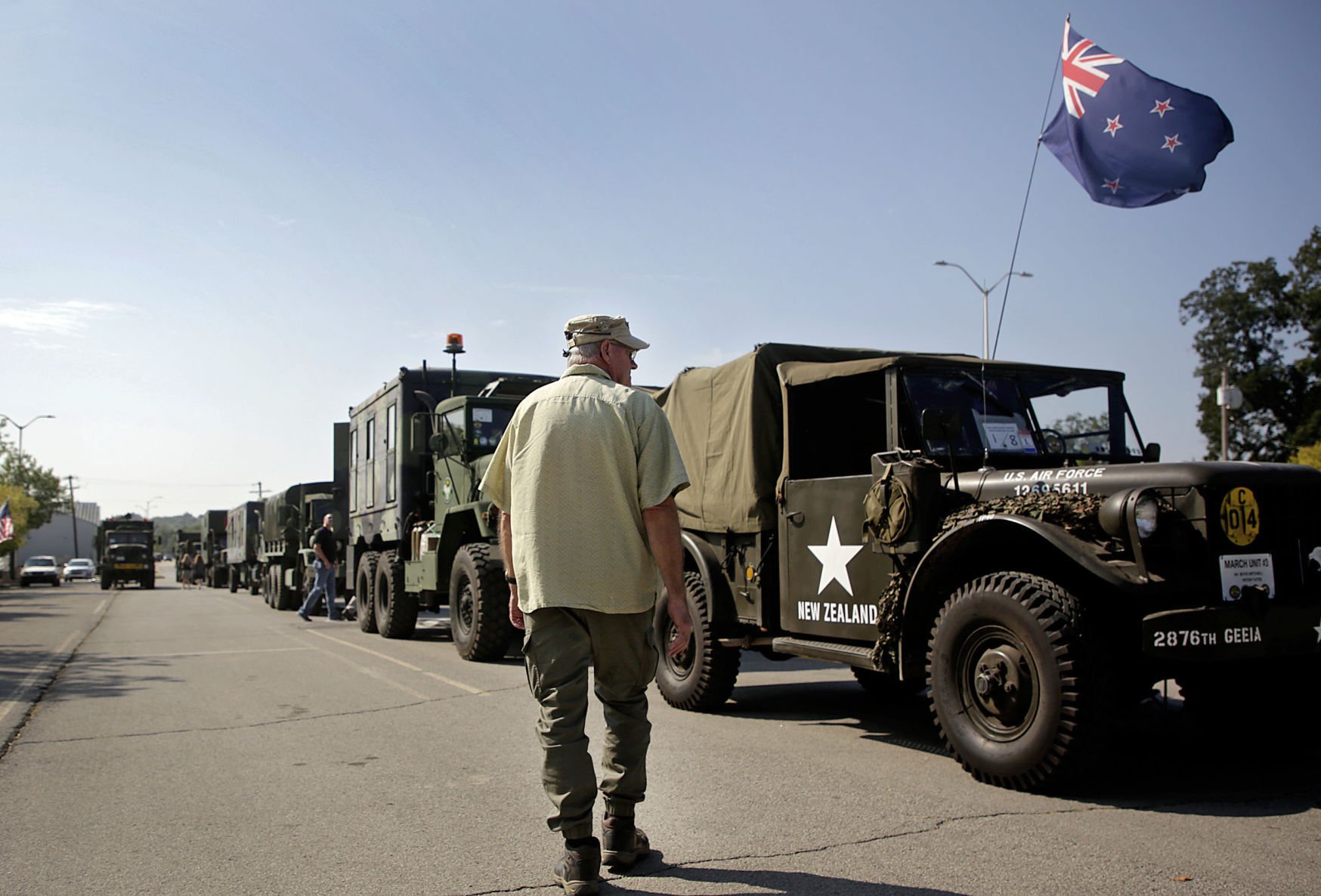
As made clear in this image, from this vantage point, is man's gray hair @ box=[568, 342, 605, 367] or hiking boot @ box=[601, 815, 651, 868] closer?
hiking boot @ box=[601, 815, 651, 868]

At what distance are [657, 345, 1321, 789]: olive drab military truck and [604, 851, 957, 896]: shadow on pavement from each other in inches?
56.2

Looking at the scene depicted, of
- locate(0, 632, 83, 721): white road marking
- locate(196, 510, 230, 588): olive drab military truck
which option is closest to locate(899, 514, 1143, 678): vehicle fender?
locate(0, 632, 83, 721): white road marking

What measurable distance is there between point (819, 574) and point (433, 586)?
6842 mm

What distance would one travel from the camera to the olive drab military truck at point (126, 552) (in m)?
44.5

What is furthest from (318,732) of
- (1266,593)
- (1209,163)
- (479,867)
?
(1209,163)

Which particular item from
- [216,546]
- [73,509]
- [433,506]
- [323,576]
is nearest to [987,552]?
[433,506]

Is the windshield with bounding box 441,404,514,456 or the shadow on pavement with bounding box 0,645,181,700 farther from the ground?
the windshield with bounding box 441,404,514,456

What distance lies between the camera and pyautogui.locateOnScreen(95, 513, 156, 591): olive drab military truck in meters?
44.5

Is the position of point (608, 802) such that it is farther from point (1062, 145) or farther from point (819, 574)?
point (1062, 145)

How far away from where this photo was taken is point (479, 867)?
13.1 ft

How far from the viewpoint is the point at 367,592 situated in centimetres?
1548

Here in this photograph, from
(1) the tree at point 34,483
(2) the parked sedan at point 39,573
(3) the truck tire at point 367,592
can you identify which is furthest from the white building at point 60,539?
(3) the truck tire at point 367,592

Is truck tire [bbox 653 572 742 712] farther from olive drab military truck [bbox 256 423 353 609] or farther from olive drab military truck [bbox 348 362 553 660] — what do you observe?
olive drab military truck [bbox 256 423 353 609]

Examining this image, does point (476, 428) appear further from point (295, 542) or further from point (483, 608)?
point (295, 542)
